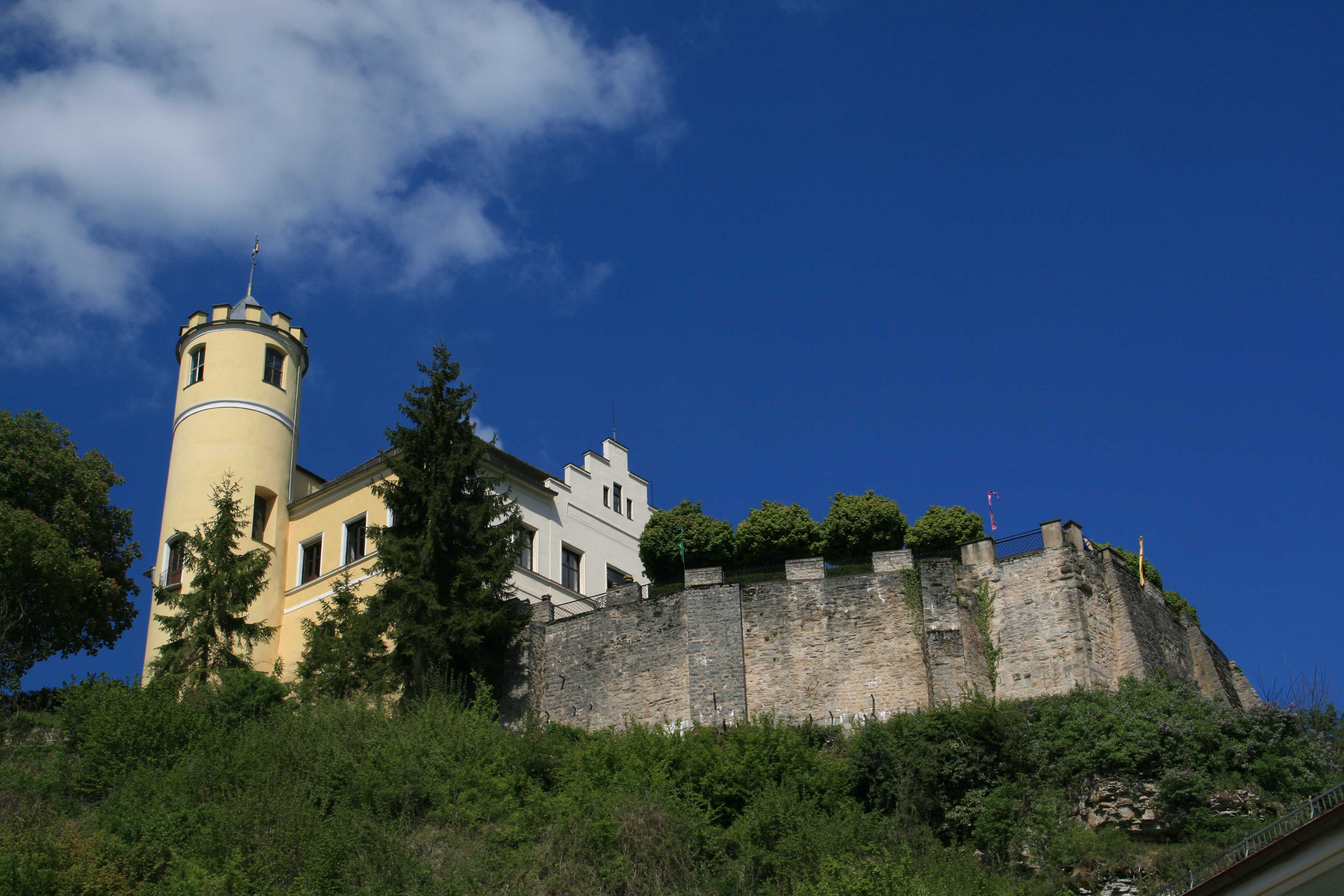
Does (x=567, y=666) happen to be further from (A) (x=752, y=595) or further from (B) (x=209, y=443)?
(B) (x=209, y=443)

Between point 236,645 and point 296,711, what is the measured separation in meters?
5.02

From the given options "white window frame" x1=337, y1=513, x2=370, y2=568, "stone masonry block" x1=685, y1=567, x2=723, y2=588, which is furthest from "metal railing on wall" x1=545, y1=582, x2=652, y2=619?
"white window frame" x1=337, y1=513, x2=370, y2=568

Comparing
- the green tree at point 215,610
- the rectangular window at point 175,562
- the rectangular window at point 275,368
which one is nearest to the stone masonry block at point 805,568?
the green tree at point 215,610

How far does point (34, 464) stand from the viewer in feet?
124

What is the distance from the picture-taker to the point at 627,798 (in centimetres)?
2494

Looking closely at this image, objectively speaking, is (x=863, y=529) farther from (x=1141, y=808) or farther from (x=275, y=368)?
(x=275, y=368)

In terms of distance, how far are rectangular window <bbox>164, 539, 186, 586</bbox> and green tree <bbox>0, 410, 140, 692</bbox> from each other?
1686 mm

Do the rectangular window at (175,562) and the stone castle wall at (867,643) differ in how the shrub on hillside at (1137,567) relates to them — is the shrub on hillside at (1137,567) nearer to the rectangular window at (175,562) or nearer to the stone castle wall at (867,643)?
the stone castle wall at (867,643)

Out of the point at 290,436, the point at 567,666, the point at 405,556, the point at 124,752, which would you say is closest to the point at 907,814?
the point at 567,666

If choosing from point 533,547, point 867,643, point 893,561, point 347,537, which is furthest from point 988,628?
point 347,537

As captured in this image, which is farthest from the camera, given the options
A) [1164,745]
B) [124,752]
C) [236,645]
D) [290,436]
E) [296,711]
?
[290,436]

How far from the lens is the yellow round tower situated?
38.3 m

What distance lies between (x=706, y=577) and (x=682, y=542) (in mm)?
5202

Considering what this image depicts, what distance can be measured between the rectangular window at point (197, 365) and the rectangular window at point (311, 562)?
5.84m
